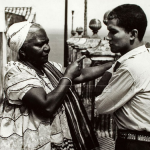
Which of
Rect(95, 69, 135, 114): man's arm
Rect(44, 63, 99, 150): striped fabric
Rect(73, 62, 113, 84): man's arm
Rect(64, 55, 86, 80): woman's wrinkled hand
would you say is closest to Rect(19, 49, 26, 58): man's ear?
Rect(44, 63, 99, 150): striped fabric

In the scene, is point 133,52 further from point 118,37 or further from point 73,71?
point 73,71

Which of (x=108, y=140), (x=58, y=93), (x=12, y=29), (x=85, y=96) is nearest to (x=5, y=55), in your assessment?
(x=85, y=96)

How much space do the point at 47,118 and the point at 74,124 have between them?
0.23 meters

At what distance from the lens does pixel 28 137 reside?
1805 millimetres

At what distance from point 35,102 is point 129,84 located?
61 cm

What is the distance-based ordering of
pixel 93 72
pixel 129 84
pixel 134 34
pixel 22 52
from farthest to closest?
pixel 93 72, pixel 22 52, pixel 134 34, pixel 129 84

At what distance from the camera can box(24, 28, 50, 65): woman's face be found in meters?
1.83

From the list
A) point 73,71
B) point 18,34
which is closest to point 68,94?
point 73,71

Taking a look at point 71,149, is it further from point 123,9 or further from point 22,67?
point 123,9

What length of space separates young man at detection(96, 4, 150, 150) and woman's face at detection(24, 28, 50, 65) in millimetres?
468

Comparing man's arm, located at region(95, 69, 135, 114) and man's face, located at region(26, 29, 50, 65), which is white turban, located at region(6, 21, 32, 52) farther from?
man's arm, located at region(95, 69, 135, 114)

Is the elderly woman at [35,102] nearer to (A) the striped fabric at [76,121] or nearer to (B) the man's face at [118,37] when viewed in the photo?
(A) the striped fabric at [76,121]

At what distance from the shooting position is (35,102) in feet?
5.54

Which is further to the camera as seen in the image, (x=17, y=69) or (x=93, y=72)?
(x=93, y=72)
